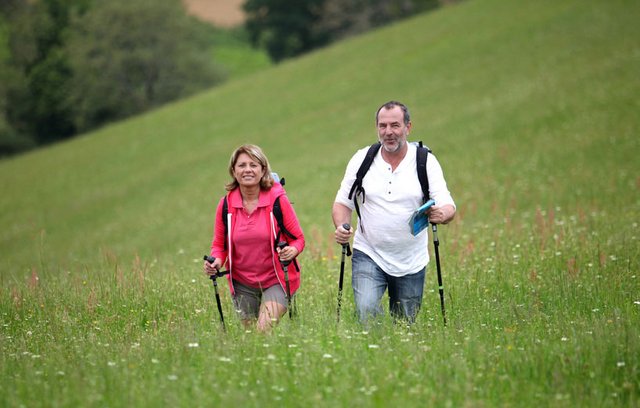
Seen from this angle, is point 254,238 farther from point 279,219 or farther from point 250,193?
point 250,193

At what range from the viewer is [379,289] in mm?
6957

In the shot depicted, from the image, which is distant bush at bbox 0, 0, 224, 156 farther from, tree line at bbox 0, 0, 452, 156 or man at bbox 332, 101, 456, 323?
man at bbox 332, 101, 456, 323

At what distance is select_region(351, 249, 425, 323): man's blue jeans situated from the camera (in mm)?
6832

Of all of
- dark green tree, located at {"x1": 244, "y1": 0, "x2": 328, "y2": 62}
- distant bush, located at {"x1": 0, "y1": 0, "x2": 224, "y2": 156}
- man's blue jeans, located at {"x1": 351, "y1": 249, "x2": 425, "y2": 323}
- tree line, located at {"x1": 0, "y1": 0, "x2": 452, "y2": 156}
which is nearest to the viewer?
man's blue jeans, located at {"x1": 351, "y1": 249, "x2": 425, "y2": 323}

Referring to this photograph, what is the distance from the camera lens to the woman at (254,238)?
6.78m

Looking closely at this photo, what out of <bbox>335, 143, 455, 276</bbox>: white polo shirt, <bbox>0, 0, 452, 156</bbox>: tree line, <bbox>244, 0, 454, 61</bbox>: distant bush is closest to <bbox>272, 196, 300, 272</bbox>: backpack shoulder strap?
<bbox>335, 143, 455, 276</bbox>: white polo shirt

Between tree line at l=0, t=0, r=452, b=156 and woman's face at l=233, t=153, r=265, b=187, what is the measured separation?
178ft

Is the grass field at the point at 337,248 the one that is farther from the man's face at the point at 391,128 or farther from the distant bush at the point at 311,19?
the distant bush at the point at 311,19

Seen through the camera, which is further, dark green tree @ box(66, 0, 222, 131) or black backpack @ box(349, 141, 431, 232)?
dark green tree @ box(66, 0, 222, 131)

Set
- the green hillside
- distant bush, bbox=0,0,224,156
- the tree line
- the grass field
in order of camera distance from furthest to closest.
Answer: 1. the tree line
2. distant bush, bbox=0,0,224,156
3. the green hillside
4. the grass field

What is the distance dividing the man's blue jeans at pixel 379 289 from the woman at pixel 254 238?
1.93 ft

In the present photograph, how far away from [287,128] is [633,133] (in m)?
17.5

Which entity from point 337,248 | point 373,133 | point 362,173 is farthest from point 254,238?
point 373,133

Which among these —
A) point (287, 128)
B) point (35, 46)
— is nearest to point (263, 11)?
point (35, 46)
